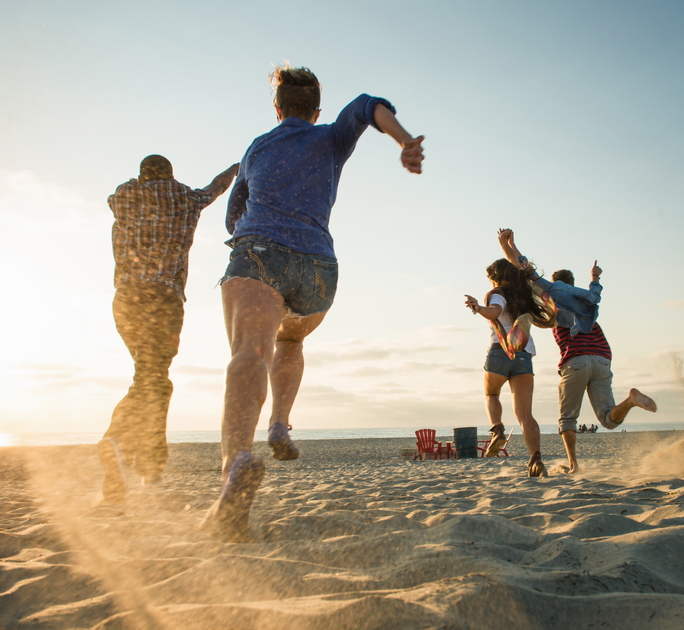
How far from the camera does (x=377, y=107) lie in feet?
6.58

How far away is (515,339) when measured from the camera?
439 cm

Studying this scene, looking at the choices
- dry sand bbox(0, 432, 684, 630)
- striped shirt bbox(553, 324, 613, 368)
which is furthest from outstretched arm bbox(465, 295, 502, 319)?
dry sand bbox(0, 432, 684, 630)

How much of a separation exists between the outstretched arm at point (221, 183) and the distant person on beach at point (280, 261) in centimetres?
78

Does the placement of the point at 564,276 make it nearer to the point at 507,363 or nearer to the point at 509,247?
the point at 509,247

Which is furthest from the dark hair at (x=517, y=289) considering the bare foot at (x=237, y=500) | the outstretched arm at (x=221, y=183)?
the bare foot at (x=237, y=500)

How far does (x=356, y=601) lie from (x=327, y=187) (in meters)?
1.69

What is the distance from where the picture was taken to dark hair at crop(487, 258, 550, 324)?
4.55 metres

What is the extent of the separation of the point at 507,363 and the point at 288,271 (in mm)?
3035

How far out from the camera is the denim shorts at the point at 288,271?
1.95 metres

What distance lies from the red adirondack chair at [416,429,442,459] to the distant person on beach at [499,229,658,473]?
629cm

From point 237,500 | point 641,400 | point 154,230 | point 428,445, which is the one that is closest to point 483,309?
point 641,400

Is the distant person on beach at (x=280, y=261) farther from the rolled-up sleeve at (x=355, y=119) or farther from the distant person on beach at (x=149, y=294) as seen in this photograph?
the distant person on beach at (x=149, y=294)

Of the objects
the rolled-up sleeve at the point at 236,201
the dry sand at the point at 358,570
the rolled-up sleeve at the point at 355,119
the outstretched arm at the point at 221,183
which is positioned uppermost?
the outstretched arm at the point at 221,183

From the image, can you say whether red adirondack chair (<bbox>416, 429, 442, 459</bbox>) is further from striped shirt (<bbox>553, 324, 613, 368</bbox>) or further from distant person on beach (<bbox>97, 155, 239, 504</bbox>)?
distant person on beach (<bbox>97, 155, 239, 504</bbox>)
